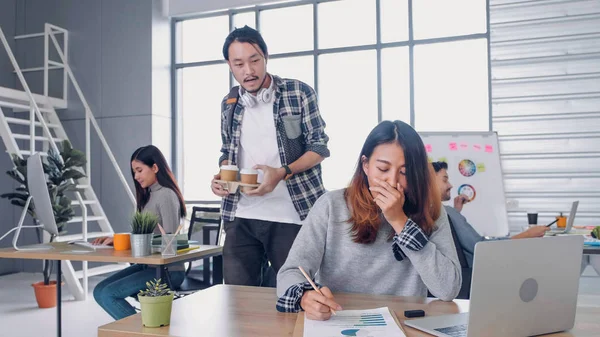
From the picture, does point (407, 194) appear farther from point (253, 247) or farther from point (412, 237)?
point (253, 247)

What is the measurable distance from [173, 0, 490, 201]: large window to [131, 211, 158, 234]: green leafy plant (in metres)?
3.33

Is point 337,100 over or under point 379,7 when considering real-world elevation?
under

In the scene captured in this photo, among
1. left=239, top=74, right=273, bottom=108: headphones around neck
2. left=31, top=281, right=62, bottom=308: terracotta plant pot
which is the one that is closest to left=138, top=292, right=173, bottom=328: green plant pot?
left=239, top=74, right=273, bottom=108: headphones around neck

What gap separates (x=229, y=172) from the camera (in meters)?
2.25

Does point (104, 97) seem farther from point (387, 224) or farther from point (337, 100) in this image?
point (387, 224)

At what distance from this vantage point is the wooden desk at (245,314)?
1.17 m

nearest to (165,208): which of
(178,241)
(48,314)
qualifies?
(178,241)

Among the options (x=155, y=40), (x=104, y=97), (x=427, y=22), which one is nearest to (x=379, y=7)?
(x=427, y=22)

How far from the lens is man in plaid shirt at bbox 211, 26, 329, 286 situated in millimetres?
2250

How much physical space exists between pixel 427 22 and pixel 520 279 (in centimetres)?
482

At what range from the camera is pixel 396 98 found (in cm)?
562

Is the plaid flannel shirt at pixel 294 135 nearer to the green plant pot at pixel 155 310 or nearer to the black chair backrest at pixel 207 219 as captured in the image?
the green plant pot at pixel 155 310

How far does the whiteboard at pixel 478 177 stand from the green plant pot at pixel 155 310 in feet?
11.8

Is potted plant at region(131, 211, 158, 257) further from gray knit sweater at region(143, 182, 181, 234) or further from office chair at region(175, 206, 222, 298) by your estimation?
office chair at region(175, 206, 222, 298)
